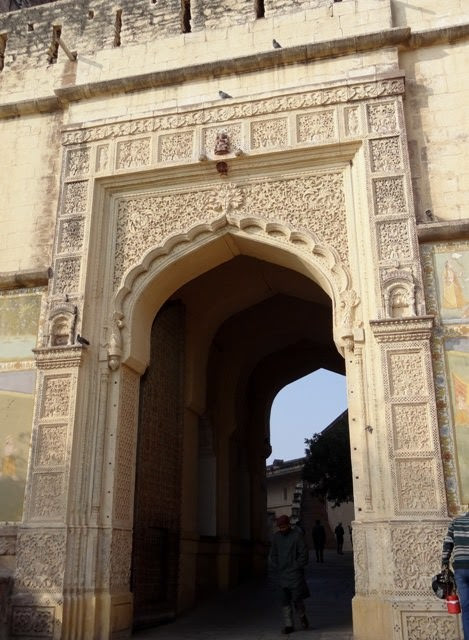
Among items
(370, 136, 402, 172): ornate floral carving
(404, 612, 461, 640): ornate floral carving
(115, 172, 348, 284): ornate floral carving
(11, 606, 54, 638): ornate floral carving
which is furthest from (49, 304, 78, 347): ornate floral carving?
(404, 612, 461, 640): ornate floral carving

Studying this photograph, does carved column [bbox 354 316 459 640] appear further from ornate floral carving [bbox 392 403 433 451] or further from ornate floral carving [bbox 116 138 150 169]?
ornate floral carving [bbox 116 138 150 169]

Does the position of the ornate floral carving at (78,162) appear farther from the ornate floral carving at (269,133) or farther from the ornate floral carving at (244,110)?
the ornate floral carving at (269,133)

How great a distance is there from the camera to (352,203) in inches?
274

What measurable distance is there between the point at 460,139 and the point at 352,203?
123 centimetres

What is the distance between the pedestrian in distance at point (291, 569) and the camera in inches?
266

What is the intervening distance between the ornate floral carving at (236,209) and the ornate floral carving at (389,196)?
39cm

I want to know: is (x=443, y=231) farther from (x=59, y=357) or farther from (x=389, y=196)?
(x=59, y=357)

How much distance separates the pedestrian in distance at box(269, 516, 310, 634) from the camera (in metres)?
6.75

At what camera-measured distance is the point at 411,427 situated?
590cm

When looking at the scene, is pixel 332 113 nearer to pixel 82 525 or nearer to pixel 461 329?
pixel 461 329

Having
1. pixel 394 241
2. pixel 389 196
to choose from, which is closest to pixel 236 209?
pixel 389 196

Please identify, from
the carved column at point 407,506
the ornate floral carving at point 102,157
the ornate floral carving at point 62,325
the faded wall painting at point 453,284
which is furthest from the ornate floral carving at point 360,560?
the ornate floral carving at point 102,157

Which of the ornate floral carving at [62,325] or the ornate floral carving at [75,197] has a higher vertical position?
the ornate floral carving at [75,197]

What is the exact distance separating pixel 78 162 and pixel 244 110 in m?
1.98
